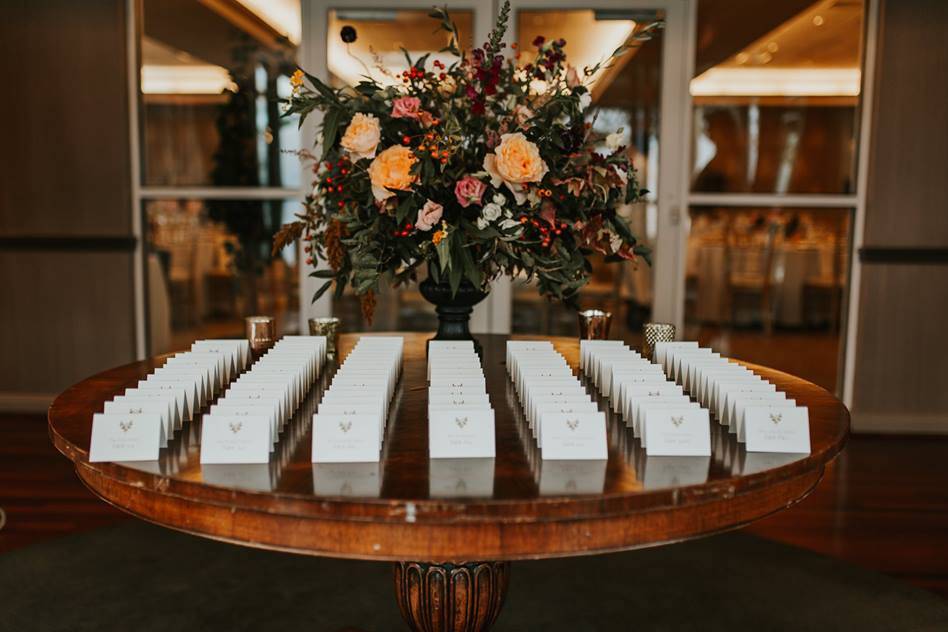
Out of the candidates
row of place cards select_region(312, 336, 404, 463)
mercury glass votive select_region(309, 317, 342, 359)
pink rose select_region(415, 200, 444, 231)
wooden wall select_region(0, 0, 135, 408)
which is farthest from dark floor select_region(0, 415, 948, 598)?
row of place cards select_region(312, 336, 404, 463)

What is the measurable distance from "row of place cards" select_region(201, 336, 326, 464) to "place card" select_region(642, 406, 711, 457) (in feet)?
1.83

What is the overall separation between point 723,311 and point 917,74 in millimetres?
1560

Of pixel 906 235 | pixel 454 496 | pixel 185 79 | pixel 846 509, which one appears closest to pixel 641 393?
pixel 454 496

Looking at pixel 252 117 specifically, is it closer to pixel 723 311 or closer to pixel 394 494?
pixel 723 311

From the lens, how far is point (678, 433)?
48.1 inches

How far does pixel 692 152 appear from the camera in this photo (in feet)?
14.3

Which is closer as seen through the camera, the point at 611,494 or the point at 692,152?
the point at 611,494

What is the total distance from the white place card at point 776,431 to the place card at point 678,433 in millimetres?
80

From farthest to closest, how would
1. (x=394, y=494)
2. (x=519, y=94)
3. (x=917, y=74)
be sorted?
(x=917, y=74) → (x=519, y=94) → (x=394, y=494)

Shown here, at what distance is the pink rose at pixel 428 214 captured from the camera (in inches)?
69.4

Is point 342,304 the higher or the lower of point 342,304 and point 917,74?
the lower

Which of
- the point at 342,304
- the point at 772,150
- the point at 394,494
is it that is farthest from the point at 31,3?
the point at 394,494

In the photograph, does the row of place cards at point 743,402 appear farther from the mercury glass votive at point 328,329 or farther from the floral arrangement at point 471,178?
the mercury glass votive at point 328,329

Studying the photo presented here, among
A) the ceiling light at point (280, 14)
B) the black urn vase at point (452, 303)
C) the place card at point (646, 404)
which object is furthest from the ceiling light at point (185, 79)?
the place card at point (646, 404)
